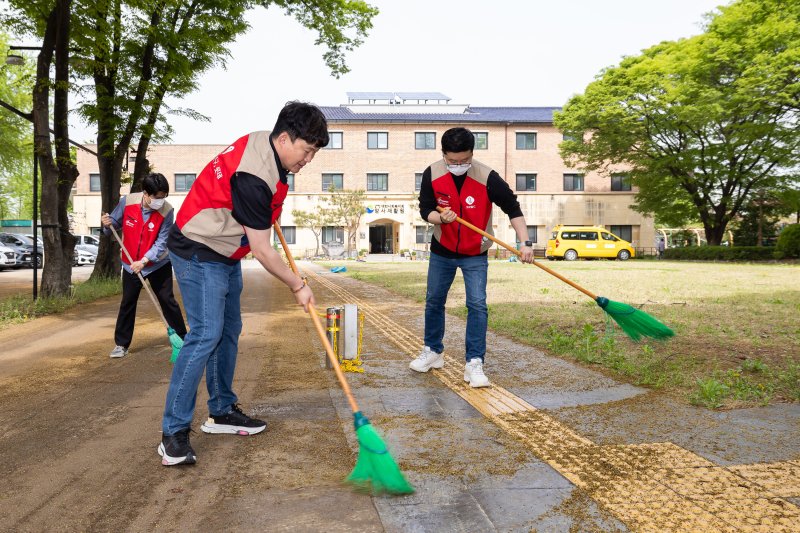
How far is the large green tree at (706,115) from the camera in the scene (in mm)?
25062

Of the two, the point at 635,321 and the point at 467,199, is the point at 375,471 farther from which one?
the point at 635,321

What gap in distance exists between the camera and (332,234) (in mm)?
42812

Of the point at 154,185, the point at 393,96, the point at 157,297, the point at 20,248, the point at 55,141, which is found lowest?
the point at 157,297

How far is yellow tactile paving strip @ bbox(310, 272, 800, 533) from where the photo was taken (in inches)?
93.7

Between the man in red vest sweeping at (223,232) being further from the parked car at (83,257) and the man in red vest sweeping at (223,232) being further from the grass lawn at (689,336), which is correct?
the parked car at (83,257)

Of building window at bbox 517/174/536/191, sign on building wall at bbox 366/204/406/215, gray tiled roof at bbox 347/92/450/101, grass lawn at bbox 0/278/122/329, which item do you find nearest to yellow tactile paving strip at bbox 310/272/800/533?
grass lawn at bbox 0/278/122/329

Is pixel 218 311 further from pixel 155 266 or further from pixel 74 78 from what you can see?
pixel 74 78

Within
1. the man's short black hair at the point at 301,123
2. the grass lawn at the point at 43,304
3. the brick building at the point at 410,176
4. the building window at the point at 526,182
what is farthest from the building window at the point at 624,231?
the man's short black hair at the point at 301,123

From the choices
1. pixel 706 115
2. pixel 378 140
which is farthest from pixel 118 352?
pixel 378 140

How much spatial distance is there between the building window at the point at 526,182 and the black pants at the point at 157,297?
39.3 meters

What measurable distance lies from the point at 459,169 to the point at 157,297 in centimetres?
332

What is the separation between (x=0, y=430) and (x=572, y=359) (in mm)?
4660

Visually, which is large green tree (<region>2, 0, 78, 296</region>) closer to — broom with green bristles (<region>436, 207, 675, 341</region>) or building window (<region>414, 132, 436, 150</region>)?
broom with green bristles (<region>436, 207, 675, 341</region>)

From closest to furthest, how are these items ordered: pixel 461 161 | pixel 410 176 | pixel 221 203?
1. pixel 221 203
2. pixel 461 161
3. pixel 410 176
